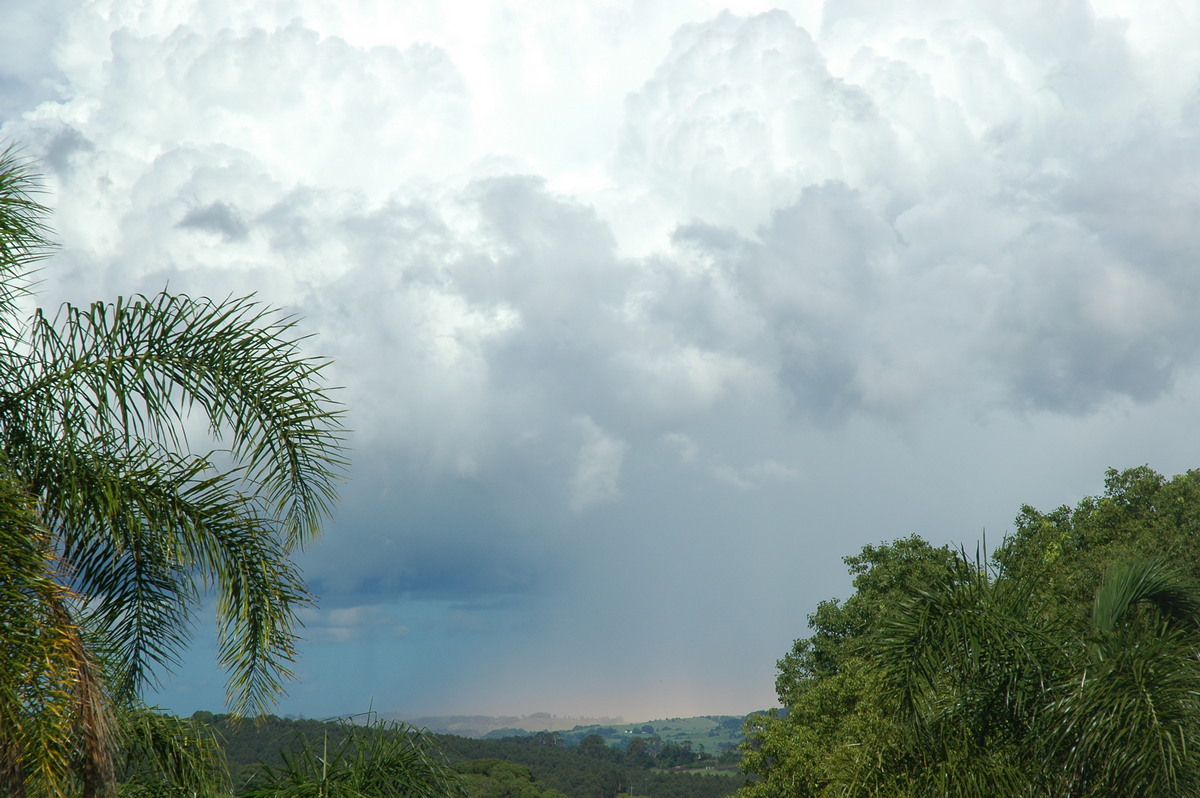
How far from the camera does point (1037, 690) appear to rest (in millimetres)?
8438

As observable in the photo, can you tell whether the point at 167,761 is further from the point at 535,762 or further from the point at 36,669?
the point at 535,762

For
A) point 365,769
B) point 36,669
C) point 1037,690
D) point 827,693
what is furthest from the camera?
point 827,693

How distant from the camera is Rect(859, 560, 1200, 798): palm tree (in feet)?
24.0

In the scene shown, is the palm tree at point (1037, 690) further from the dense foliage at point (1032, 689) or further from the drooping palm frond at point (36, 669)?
the drooping palm frond at point (36, 669)

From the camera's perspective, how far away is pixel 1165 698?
730 cm

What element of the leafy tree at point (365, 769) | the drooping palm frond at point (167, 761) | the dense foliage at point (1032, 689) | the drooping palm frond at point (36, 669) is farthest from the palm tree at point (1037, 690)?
the drooping palm frond at point (36, 669)

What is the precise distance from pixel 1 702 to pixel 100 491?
4.98 ft

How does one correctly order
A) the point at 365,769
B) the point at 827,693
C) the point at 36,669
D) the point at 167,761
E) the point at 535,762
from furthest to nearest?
the point at 535,762, the point at 827,693, the point at 365,769, the point at 167,761, the point at 36,669

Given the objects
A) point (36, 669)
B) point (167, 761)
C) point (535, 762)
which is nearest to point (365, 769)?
point (167, 761)

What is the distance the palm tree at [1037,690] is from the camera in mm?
7312

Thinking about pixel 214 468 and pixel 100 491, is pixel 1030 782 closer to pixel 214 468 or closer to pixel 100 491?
pixel 214 468

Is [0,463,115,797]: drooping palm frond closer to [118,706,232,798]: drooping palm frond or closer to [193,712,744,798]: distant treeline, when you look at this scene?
[193,712,744,798]: distant treeline

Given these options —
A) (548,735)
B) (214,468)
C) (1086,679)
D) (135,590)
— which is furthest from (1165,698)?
(548,735)

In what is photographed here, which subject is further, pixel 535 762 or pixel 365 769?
pixel 535 762
